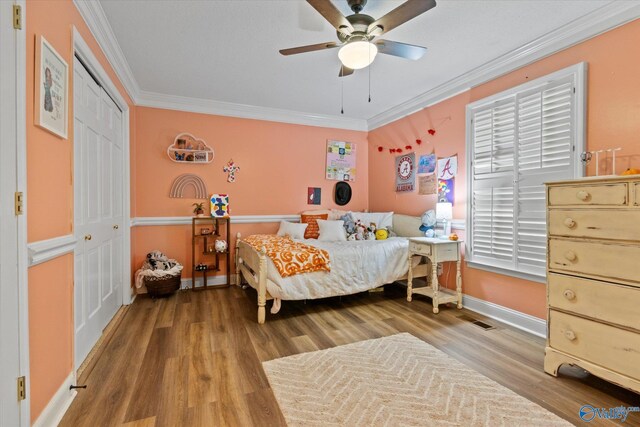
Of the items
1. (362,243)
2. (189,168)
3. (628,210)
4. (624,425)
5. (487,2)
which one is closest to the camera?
(624,425)

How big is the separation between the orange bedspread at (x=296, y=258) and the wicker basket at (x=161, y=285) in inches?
49.2

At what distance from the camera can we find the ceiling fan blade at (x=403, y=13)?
5.81 ft

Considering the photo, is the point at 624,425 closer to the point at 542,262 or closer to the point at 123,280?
the point at 542,262

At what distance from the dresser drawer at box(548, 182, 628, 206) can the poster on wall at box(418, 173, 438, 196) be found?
182 cm

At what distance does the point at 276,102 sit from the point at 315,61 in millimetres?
Result: 1342

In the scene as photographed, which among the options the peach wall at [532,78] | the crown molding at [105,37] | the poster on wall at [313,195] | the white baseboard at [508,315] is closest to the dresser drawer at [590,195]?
the peach wall at [532,78]

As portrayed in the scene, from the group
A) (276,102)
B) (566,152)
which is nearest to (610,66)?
(566,152)

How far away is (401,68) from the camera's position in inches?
126

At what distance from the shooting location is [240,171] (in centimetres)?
448

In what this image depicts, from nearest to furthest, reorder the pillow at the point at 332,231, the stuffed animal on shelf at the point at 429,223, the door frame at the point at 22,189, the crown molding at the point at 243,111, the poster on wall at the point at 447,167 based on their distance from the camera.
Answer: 1. the door frame at the point at 22,189
2. the poster on wall at the point at 447,167
3. the stuffed animal on shelf at the point at 429,223
4. the crown molding at the point at 243,111
5. the pillow at the point at 332,231

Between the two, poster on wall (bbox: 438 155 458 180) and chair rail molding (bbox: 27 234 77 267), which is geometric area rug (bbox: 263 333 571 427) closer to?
chair rail molding (bbox: 27 234 77 267)

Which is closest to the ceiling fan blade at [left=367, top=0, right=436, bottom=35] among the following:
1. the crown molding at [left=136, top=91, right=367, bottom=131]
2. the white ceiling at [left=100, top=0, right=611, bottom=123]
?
the white ceiling at [left=100, top=0, right=611, bottom=123]

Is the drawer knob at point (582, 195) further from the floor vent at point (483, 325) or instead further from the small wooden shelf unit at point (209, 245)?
the small wooden shelf unit at point (209, 245)

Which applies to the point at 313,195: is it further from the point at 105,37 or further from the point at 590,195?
the point at 590,195
